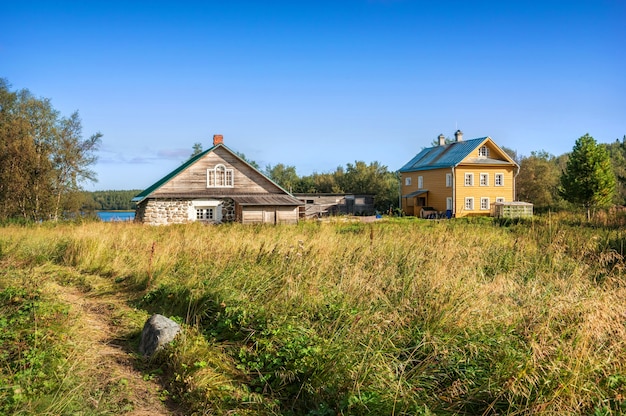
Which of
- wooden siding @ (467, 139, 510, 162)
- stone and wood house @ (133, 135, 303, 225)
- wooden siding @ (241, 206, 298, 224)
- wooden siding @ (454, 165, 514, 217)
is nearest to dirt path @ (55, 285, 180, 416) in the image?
wooden siding @ (241, 206, 298, 224)

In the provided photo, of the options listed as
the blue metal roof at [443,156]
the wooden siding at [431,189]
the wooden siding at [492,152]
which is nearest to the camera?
the blue metal roof at [443,156]

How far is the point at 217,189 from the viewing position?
Result: 30000 millimetres

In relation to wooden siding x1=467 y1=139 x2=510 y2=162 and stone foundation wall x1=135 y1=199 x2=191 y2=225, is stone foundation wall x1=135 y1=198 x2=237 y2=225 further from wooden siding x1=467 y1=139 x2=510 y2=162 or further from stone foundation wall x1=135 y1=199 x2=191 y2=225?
wooden siding x1=467 y1=139 x2=510 y2=162

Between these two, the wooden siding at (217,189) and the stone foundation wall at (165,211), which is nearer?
the stone foundation wall at (165,211)

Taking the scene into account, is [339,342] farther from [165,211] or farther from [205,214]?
[205,214]

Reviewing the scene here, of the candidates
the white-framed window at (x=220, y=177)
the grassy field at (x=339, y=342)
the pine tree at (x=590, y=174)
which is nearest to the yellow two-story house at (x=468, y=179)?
the pine tree at (x=590, y=174)

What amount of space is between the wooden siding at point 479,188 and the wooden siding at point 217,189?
53.0ft

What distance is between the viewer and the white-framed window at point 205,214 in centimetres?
2998

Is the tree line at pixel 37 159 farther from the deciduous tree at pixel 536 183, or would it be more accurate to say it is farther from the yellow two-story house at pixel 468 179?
the deciduous tree at pixel 536 183

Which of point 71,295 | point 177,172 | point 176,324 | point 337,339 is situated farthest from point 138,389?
point 177,172

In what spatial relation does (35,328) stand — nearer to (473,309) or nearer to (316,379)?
(316,379)

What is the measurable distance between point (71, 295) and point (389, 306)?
5.72 metres

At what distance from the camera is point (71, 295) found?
26.9 ft

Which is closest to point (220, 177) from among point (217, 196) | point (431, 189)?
point (217, 196)
